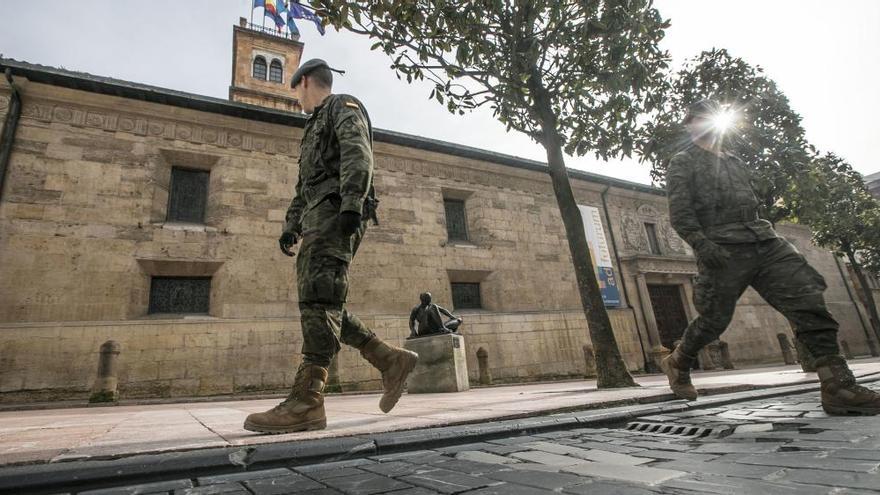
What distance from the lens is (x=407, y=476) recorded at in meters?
1.46

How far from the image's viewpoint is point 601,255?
14.4 meters

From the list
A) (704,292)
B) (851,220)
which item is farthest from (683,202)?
(851,220)

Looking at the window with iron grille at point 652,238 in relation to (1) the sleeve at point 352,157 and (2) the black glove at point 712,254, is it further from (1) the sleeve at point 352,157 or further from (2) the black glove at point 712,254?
(1) the sleeve at point 352,157

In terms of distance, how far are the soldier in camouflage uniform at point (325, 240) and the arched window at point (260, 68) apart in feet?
83.1

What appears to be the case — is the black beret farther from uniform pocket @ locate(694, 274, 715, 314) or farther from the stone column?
the stone column

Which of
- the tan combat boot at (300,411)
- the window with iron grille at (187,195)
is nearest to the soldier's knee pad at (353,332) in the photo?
the tan combat boot at (300,411)

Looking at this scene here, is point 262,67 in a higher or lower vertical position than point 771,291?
higher

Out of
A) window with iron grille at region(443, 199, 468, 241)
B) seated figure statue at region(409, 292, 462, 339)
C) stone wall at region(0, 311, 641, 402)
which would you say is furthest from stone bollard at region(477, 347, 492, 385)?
window with iron grille at region(443, 199, 468, 241)

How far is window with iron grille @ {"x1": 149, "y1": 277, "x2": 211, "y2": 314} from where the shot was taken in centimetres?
860

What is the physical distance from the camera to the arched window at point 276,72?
24.8 meters

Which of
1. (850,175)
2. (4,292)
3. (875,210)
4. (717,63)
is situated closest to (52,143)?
(4,292)

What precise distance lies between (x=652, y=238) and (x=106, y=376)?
17421 millimetres

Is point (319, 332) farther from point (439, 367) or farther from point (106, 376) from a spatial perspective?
point (106, 376)

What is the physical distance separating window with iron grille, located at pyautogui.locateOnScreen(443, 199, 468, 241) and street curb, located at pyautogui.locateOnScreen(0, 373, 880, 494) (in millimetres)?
10213
